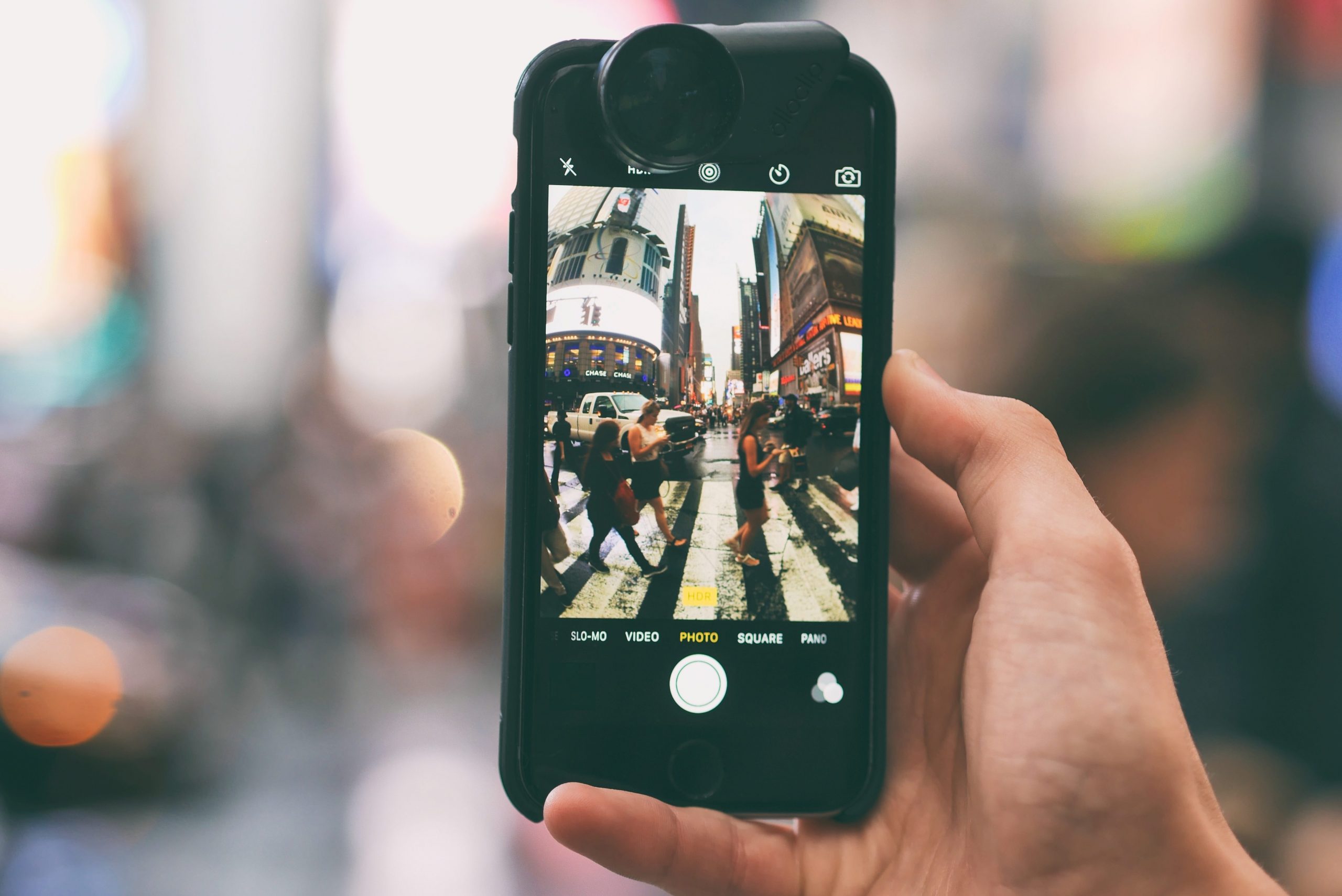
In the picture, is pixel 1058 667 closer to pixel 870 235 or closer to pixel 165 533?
pixel 870 235

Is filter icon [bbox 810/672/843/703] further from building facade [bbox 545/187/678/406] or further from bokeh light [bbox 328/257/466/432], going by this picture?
bokeh light [bbox 328/257/466/432]

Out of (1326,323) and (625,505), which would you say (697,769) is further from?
(1326,323)

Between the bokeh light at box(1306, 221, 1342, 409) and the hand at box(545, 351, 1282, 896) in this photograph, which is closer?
the hand at box(545, 351, 1282, 896)

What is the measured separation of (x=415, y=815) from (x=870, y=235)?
162cm

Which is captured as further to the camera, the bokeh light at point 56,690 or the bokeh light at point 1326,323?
the bokeh light at point 1326,323

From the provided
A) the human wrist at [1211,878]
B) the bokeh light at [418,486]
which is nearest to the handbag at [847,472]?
the human wrist at [1211,878]

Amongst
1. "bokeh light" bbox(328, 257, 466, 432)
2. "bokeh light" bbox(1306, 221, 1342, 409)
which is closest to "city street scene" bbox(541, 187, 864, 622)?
"bokeh light" bbox(1306, 221, 1342, 409)

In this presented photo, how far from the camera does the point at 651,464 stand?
68 centimetres

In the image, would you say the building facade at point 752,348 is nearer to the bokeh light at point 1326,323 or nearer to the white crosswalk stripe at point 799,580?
the white crosswalk stripe at point 799,580

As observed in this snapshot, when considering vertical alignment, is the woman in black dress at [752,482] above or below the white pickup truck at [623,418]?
below

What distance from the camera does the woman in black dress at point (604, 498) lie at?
26.7 inches

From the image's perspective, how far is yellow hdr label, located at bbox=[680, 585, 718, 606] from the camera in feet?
2.24

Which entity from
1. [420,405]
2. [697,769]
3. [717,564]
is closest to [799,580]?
[717,564]

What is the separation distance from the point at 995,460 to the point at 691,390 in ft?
0.80
